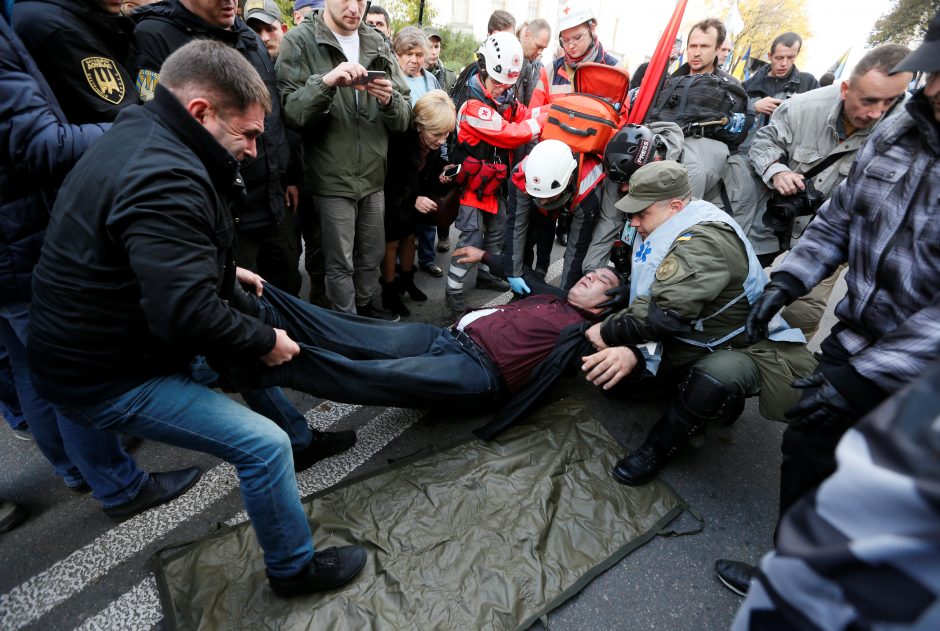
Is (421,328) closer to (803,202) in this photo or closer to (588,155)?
(588,155)

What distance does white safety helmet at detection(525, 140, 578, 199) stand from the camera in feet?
9.91

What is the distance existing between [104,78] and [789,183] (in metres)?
3.47

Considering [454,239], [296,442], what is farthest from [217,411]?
[454,239]

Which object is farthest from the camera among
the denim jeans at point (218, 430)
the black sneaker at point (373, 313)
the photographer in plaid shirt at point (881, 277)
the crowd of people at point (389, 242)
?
the black sneaker at point (373, 313)

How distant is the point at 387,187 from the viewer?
3652 millimetres

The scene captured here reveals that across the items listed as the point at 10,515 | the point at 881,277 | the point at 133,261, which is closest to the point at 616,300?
the point at 881,277

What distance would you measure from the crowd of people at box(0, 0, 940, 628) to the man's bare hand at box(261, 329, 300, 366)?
0.01 m

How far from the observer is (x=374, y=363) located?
7.32 ft

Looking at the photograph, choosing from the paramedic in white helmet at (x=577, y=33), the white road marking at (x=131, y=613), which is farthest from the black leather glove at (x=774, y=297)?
the paramedic in white helmet at (x=577, y=33)

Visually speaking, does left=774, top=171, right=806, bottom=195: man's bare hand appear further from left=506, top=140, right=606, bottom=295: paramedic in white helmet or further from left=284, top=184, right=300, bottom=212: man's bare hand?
left=284, top=184, right=300, bottom=212: man's bare hand

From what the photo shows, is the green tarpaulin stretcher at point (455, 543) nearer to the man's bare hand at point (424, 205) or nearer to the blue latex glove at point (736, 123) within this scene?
the man's bare hand at point (424, 205)

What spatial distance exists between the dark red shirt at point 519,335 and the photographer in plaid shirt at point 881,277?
127 centimetres

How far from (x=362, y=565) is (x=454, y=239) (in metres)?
4.17

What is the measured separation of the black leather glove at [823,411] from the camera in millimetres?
1363
